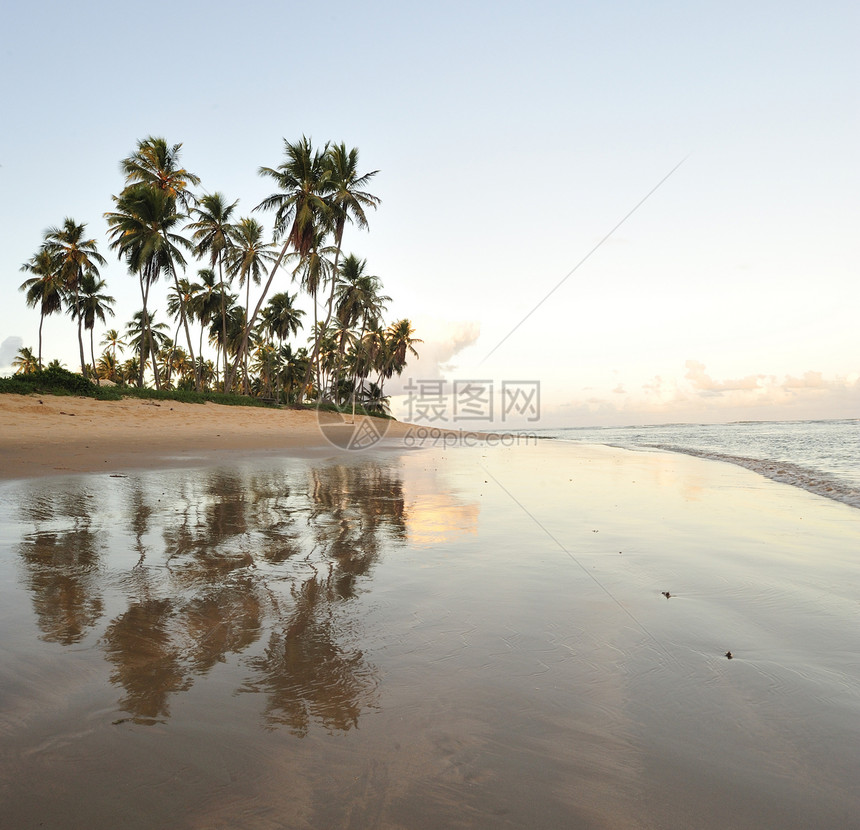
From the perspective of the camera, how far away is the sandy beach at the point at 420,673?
192 centimetres

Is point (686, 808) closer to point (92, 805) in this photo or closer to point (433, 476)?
point (92, 805)

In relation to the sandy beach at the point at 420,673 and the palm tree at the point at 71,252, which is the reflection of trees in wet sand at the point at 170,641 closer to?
the sandy beach at the point at 420,673

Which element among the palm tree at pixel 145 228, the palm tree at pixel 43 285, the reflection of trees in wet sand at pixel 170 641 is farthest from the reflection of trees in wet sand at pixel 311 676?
the palm tree at pixel 43 285

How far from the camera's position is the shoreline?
11.6 meters

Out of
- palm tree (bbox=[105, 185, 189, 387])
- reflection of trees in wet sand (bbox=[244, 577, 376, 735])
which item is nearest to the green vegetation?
palm tree (bbox=[105, 185, 189, 387])

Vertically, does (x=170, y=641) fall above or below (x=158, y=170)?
below

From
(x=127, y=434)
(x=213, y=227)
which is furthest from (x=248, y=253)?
(x=127, y=434)

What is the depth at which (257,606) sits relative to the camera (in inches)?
145

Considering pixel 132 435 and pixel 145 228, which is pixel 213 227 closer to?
pixel 145 228

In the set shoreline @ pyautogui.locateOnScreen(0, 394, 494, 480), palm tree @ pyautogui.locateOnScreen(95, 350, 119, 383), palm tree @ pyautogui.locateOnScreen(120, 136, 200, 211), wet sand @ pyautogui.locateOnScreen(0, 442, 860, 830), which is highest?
palm tree @ pyautogui.locateOnScreen(120, 136, 200, 211)

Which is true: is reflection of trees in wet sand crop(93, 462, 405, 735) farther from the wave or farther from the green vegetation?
the green vegetation

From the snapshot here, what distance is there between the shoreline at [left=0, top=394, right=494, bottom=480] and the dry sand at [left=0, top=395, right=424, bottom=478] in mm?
19

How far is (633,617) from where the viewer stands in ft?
12.1

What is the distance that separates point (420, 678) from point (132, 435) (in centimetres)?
1706
